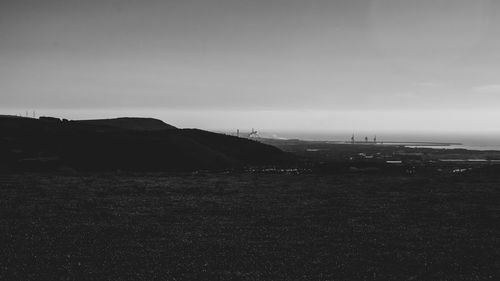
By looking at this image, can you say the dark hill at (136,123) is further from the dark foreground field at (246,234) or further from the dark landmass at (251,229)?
the dark foreground field at (246,234)

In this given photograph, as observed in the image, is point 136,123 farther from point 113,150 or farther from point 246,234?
point 246,234

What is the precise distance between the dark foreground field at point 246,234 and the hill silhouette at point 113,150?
3386 centimetres

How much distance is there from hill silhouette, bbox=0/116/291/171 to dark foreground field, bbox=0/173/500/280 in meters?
33.9

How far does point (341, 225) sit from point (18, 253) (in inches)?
750

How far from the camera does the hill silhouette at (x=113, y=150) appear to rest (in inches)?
3120

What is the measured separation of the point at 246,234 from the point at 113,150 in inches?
2701

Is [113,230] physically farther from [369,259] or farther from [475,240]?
[475,240]

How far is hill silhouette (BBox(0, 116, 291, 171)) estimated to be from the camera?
79.2 m

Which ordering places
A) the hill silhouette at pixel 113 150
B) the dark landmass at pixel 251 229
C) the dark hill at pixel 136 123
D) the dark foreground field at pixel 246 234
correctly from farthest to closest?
the dark hill at pixel 136 123 → the hill silhouette at pixel 113 150 → the dark landmass at pixel 251 229 → the dark foreground field at pixel 246 234

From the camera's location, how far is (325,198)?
139 feet

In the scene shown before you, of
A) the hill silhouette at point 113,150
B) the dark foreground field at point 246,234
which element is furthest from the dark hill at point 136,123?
the dark foreground field at point 246,234

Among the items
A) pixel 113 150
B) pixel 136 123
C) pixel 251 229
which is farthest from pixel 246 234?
pixel 136 123

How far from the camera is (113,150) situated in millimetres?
88312

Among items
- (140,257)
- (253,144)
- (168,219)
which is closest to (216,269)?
(140,257)
